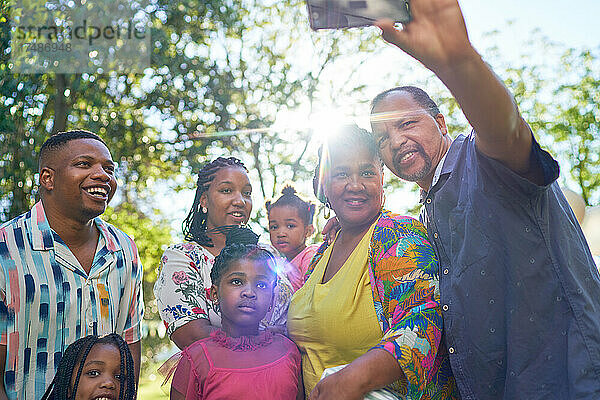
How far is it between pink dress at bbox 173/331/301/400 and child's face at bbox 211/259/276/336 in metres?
0.08

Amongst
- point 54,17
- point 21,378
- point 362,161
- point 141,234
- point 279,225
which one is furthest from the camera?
point 141,234

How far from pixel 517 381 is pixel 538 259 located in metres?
0.39

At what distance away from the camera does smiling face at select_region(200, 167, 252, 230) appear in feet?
11.6

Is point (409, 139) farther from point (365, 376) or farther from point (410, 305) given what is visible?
point (365, 376)

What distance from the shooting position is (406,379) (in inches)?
74.4

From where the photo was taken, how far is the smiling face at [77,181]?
3182mm

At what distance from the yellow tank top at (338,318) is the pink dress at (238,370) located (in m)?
0.17

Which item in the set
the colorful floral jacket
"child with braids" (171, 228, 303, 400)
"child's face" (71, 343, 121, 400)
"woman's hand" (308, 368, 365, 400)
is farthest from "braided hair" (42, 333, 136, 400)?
the colorful floral jacket

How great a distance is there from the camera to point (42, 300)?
9.75ft

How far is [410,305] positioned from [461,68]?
2.85 ft

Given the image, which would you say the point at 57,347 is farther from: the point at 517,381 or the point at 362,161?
the point at 517,381

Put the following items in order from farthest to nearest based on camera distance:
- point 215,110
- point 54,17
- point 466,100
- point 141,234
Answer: point 141,234, point 215,110, point 54,17, point 466,100

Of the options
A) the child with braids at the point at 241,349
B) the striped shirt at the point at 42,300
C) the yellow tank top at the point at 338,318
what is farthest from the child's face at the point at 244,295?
the striped shirt at the point at 42,300

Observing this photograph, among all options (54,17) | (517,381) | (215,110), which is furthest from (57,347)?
(215,110)
